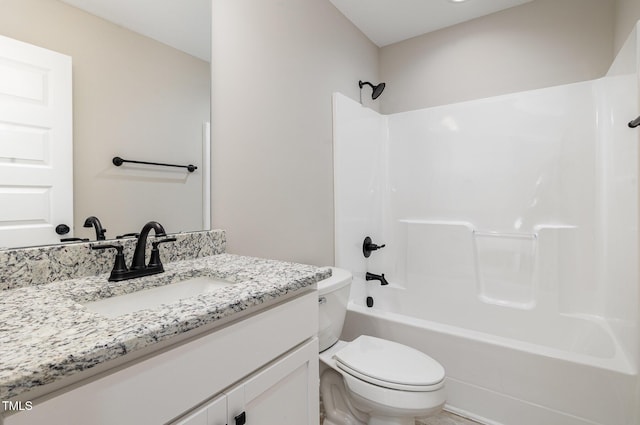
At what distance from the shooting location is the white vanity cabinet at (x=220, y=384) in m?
0.48

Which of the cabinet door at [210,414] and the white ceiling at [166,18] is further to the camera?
the white ceiling at [166,18]

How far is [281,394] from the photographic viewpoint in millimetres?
831

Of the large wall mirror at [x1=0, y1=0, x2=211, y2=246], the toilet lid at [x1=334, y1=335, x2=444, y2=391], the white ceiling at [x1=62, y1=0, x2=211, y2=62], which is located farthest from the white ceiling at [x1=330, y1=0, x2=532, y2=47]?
the toilet lid at [x1=334, y1=335, x2=444, y2=391]

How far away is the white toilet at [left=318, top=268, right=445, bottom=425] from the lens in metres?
1.21

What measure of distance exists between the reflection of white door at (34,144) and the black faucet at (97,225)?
4 centimetres

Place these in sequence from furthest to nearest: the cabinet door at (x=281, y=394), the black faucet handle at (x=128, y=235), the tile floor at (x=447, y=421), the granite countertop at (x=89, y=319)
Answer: the tile floor at (x=447, y=421) → the black faucet handle at (x=128, y=235) → the cabinet door at (x=281, y=394) → the granite countertop at (x=89, y=319)

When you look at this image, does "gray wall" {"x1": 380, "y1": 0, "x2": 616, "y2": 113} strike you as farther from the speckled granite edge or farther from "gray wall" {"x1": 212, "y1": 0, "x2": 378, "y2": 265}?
the speckled granite edge

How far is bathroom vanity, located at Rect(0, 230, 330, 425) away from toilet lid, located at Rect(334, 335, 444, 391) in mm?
394

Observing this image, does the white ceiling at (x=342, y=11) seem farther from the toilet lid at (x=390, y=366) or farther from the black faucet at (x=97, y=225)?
the toilet lid at (x=390, y=366)

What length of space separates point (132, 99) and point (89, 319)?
2.61 ft

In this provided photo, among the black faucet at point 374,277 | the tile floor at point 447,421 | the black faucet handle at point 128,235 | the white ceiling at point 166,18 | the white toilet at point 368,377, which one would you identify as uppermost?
the white ceiling at point 166,18

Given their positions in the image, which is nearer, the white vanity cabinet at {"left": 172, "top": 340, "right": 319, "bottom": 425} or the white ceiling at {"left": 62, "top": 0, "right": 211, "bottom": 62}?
the white vanity cabinet at {"left": 172, "top": 340, "right": 319, "bottom": 425}

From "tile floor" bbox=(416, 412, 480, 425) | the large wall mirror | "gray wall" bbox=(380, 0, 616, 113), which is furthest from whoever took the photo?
"gray wall" bbox=(380, 0, 616, 113)

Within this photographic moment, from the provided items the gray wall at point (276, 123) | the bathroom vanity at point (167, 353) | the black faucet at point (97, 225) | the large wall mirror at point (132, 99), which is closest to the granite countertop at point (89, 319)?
the bathroom vanity at point (167, 353)
